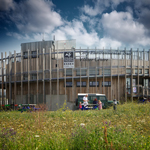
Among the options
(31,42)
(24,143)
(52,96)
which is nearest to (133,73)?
(52,96)

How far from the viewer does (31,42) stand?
23.1 meters

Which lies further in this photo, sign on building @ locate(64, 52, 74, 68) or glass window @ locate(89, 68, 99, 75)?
glass window @ locate(89, 68, 99, 75)

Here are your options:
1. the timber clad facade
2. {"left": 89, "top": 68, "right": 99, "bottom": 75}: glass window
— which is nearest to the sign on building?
the timber clad facade

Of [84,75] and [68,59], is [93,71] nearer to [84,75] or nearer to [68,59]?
[84,75]

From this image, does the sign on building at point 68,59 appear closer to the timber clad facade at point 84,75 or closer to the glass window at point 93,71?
the timber clad facade at point 84,75

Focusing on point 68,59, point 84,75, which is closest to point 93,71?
point 84,75

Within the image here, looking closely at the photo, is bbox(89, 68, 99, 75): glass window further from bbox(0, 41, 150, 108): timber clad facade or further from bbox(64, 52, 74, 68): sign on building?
bbox(64, 52, 74, 68): sign on building

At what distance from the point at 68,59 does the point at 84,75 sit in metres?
3.01

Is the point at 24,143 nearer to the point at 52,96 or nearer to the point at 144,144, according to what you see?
the point at 144,144

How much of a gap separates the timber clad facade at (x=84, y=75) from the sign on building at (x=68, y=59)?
80 cm

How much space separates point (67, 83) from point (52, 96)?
2.63 meters

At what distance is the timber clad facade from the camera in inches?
791

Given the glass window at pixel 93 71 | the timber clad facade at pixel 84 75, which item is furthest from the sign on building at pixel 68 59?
the glass window at pixel 93 71

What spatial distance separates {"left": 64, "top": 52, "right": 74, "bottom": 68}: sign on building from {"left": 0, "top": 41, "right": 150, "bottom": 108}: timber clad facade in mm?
802
